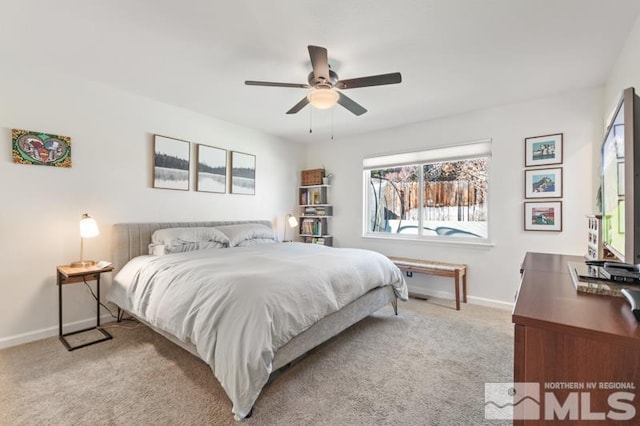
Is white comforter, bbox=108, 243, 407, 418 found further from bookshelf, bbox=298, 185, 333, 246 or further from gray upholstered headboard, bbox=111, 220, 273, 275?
bookshelf, bbox=298, 185, 333, 246

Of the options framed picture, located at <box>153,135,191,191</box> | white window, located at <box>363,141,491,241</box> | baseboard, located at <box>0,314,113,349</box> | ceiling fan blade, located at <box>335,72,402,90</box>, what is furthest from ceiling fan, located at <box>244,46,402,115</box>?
baseboard, located at <box>0,314,113,349</box>

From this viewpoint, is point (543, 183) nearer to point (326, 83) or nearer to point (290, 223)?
point (326, 83)

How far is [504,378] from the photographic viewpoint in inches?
81.3

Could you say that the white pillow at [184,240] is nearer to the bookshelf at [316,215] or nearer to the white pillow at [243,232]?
the white pillow at [243,232]

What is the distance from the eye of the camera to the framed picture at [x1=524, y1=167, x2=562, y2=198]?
10.5 feet

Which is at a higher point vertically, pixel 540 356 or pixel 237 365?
pixel 540 356

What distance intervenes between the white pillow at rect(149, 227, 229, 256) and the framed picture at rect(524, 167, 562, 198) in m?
3.61

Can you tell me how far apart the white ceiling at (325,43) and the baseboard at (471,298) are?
241cm

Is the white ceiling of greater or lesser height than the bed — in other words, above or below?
above

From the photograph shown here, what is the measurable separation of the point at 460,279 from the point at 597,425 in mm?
3159

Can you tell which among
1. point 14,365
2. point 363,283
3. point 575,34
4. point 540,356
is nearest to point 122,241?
point 14,365

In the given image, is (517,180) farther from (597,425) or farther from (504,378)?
(597,425)

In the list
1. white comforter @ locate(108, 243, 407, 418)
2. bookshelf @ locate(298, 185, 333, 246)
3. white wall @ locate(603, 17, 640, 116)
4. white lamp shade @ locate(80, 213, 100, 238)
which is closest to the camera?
white comforter @ locate(108, 243, 407, 418)

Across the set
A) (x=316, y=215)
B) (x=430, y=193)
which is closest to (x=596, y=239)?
(x=430, y=193)
